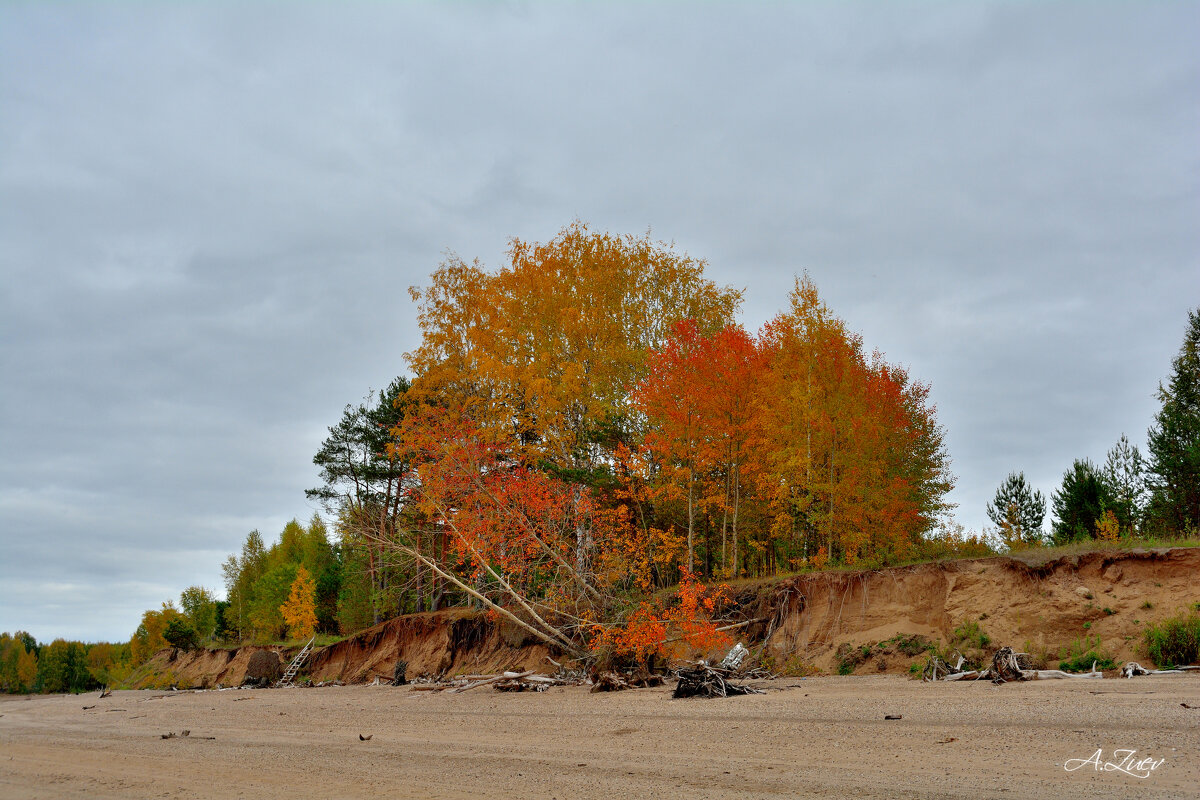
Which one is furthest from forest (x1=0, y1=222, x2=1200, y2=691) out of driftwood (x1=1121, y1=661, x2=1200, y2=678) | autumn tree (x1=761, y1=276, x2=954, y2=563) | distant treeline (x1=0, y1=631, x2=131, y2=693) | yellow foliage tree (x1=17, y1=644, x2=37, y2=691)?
yellow foliage tree (x1=17, y1=644, x2=37, y2=691)

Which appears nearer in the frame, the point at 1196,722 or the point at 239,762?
the point at 1196,722

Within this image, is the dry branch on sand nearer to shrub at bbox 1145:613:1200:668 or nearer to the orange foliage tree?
shrub at bbox 1145:613:1200:668

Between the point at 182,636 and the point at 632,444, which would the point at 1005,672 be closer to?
the point at 632,444

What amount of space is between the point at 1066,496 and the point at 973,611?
17.7 meters

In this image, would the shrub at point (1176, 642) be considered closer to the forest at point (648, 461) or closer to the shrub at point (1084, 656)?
the shrub at point (1084, 656)

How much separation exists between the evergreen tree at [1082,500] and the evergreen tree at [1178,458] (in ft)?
6.60

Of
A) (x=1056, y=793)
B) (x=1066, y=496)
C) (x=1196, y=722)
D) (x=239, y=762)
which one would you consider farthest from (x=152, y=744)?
(x=1066, y=496)

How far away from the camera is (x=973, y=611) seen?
18156mm

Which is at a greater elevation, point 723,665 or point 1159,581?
point 1159,581

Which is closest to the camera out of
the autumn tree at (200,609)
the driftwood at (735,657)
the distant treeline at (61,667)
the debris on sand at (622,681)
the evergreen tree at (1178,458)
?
the debris on sand at (622,681)

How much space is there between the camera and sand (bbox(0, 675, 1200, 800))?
320 inches

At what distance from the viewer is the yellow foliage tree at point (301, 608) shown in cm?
4322

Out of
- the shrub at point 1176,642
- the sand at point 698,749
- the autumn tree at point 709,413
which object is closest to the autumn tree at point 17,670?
the sand at point 698,749

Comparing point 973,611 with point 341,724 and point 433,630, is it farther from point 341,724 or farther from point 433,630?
point 433,630
